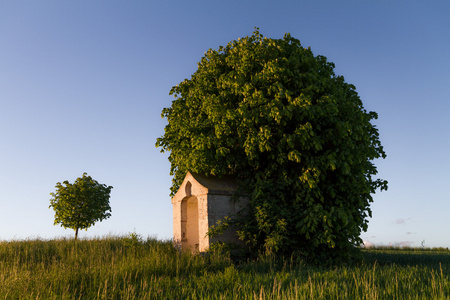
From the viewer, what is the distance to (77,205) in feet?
94.3

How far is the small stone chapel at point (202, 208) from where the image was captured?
14.9 metres

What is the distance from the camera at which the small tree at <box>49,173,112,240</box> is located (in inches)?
1123

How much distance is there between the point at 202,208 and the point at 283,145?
419 cm

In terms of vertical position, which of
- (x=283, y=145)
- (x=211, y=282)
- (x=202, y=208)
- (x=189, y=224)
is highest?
(x=283, y=145)

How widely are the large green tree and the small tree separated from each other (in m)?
14.9

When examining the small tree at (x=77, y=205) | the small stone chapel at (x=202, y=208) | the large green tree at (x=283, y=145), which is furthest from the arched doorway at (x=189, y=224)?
the small tree at (x=77, y=205)

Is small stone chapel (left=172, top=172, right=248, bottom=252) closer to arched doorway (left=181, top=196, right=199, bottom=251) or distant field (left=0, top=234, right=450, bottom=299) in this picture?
arched doorway (left=181, top=196, right=199, bottom=251)

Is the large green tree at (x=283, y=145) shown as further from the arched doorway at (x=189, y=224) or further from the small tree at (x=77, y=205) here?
the small tree at (x=77, y=205)

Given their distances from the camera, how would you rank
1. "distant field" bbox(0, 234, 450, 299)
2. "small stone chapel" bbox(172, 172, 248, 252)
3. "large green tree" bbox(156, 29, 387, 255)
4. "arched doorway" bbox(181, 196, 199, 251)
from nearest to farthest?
"distant field" bbox(0, 234, 450, 299)
"large green tree" bbox(156, 29, 387, 255)
"small stone chapel" bbox(172, 172, 248, 252)
"arched doorway" bbox(181, 196, 199, 251)

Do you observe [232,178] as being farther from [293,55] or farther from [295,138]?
[293,55]

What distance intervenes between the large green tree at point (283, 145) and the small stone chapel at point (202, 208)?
51 centimetres

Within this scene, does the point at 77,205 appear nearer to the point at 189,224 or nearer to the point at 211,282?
the point at 189,224

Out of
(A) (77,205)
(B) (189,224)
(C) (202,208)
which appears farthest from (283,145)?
(A) (77,205)

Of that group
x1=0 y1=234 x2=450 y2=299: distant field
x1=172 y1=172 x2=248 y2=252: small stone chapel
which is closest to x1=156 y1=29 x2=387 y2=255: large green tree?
x1=172 y1=172 x2=248 y2=252: small stone chapel
